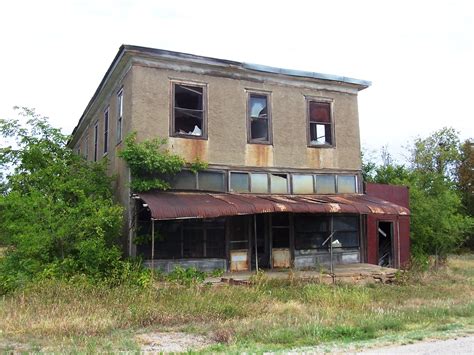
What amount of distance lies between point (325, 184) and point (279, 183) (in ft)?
6.07

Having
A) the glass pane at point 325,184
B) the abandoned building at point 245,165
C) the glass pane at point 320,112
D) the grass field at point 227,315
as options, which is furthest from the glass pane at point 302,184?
the grass field at point 227,315

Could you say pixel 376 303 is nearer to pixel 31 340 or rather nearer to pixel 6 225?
pixel 31 340

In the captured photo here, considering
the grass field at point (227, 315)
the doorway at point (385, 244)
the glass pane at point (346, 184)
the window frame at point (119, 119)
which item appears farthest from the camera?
the doorway at point (385, 244)

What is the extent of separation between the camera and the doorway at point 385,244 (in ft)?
61.6

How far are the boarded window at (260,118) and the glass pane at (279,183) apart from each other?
1.24 m

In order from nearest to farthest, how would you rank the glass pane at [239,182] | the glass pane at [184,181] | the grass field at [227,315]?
the grass field at [227,315]
the glass pane at [184,181]
the glass pane at [239,182]

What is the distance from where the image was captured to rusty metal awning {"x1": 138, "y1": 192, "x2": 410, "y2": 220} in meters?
12.3

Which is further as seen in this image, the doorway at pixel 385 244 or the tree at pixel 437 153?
the tree at pixel 437 153

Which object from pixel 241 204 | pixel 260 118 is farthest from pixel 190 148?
pixel 260 118

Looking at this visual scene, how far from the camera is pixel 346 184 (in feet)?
56.9

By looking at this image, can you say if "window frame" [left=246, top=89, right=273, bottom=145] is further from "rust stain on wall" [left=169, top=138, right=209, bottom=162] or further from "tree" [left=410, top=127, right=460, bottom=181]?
"tree" [left=410, top=127, right=460, bottom=181]

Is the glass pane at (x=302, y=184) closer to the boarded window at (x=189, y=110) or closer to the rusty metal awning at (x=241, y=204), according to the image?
the rusty metal awning at (x=241, y=204)

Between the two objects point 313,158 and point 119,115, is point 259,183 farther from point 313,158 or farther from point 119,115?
point 119,115

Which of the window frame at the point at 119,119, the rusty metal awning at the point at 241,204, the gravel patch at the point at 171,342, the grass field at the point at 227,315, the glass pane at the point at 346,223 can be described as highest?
the window frame at the point at 119,119
